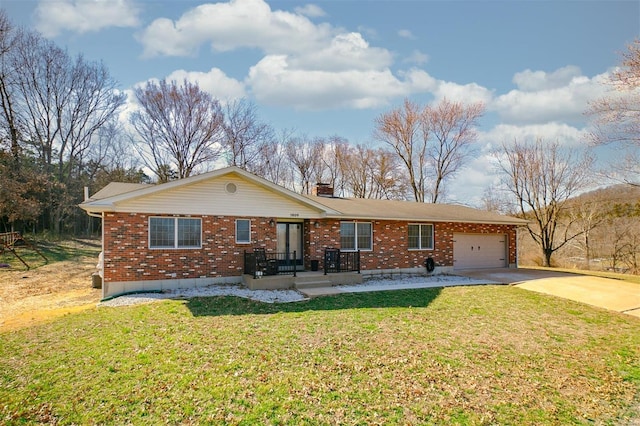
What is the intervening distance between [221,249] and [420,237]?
28.9ft

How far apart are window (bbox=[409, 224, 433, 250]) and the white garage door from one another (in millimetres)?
1549

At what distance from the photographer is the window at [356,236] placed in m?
14.6

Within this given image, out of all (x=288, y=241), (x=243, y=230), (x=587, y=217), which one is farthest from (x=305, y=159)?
(x=587, y=217)

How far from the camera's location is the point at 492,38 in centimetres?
1323

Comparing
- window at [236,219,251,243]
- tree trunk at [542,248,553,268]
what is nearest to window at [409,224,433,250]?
window at [236,219,251,243]

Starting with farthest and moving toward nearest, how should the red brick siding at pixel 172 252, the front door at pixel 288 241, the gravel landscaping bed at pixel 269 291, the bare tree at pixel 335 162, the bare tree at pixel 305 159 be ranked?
the bare tree at pixel 335 162, the bare tree at pixel 305 159, the front door at pixel 288 241, the red brick siding at pixel 172 252, the gravel landscaping bed at pixel 269 291

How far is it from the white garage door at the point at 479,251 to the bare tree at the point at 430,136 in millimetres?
12805

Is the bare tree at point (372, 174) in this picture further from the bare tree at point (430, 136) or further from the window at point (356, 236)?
the window at point (356, 236)

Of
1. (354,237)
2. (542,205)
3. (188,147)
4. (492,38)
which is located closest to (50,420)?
(354,237)

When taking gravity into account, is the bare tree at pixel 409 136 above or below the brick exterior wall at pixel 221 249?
above

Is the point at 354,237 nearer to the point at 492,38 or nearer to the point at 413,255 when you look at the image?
the point at 413,255

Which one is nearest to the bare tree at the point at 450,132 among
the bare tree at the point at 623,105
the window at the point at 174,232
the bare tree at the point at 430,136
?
the bare tree at the point at 430,136

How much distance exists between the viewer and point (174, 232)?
11555 mm

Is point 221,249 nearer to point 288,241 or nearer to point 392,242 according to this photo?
point 288,241
